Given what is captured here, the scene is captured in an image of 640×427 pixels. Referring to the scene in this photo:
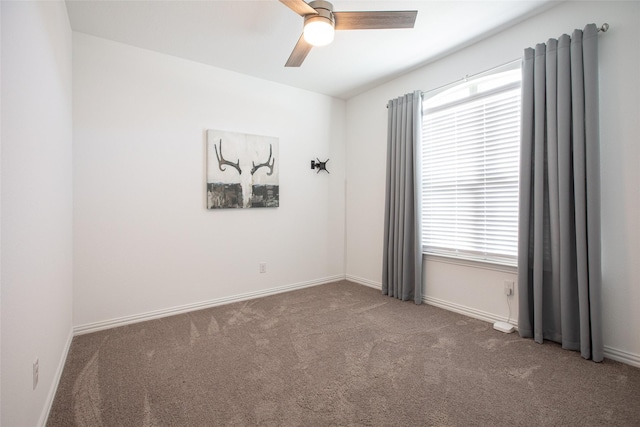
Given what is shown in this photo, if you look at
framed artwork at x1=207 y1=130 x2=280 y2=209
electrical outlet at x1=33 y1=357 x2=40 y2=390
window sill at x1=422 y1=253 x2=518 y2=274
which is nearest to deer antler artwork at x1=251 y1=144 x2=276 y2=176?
framed artwork at x1=207 y1=130 x2=280 y2=209

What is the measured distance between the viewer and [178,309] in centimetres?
315

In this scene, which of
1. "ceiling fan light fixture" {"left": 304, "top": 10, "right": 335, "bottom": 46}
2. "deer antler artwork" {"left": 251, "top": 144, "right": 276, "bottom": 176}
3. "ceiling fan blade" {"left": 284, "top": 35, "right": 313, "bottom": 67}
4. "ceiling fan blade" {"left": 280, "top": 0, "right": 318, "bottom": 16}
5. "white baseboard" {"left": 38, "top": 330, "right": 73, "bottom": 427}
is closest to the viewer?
"white baseboard" {"left": 38, "top": 330, "right": 73, "bottom": 427}

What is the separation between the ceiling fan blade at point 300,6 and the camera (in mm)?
1815

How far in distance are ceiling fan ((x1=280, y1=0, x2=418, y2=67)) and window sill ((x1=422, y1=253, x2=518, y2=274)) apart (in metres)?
2.13

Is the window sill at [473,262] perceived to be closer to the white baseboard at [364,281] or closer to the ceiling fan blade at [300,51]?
the white baseboard at [364,281]

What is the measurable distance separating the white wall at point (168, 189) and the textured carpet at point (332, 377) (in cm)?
46

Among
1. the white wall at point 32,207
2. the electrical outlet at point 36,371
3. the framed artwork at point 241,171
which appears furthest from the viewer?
the framed artwork at point 241,171

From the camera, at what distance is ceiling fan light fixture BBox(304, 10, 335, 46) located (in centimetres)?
196

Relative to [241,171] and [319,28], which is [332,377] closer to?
[319,28]

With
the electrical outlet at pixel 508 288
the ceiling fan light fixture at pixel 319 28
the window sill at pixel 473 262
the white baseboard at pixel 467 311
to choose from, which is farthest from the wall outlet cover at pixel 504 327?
the ceiling fan light fixture at pixel 319 28

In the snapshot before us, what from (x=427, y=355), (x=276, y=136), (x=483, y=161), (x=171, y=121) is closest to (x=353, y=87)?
(x=276, y=136)

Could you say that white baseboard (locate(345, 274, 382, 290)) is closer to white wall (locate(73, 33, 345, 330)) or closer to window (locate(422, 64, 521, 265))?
white wall (locate(73, 33, 345, 330))

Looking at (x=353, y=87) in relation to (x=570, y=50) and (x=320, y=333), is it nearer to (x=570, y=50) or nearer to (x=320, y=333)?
(x=570, y=50)

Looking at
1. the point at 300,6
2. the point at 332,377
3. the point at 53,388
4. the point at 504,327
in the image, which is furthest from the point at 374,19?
the point at 53,388
